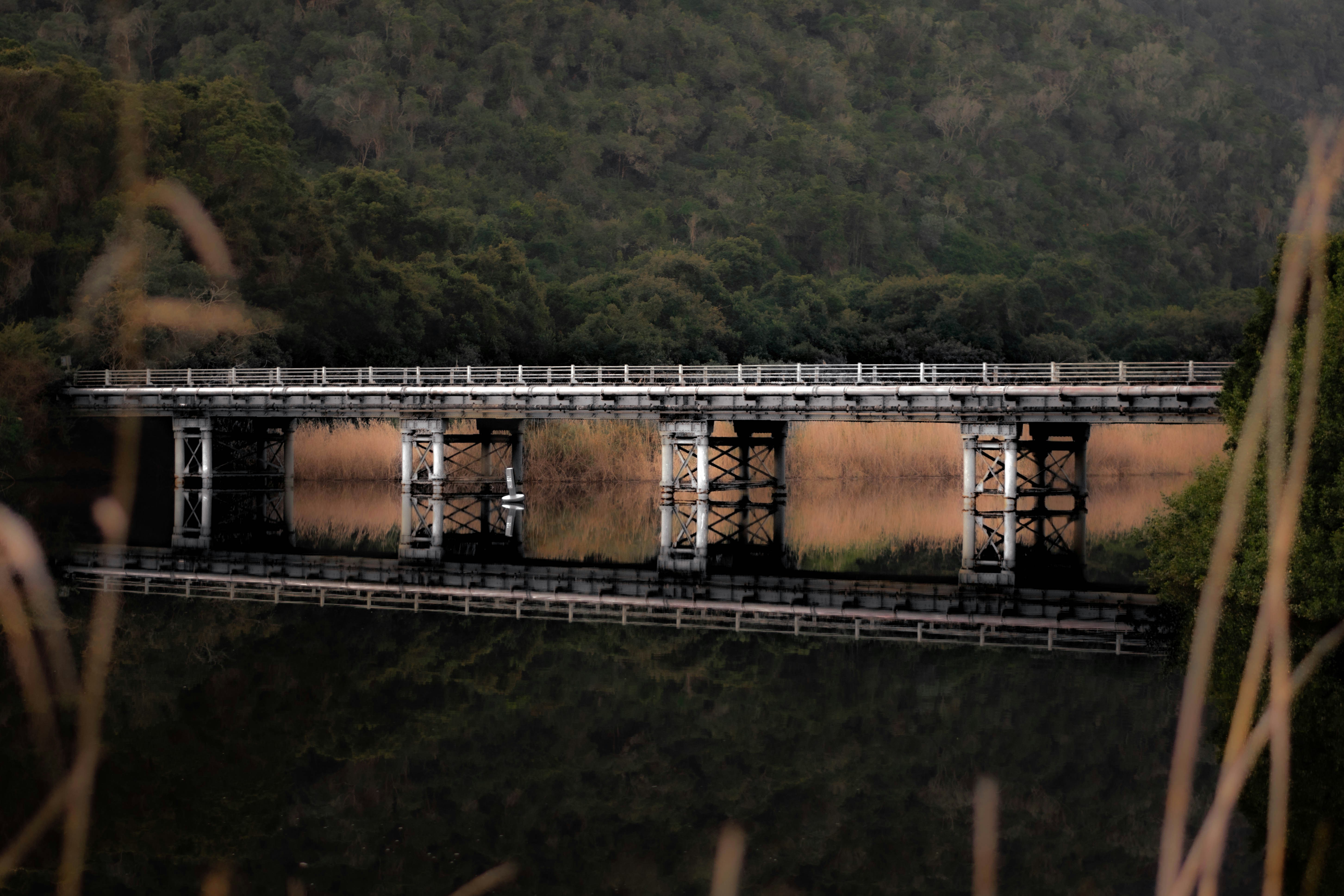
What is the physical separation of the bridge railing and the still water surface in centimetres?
1909

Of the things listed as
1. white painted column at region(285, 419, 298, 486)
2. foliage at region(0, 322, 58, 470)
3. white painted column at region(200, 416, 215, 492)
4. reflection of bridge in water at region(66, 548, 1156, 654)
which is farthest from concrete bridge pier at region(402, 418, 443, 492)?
reflection of bridge in water at region(66, 548, 1156, 654)

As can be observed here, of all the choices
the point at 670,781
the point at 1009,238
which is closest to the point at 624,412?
the point at 670,781

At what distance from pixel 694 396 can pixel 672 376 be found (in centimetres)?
333

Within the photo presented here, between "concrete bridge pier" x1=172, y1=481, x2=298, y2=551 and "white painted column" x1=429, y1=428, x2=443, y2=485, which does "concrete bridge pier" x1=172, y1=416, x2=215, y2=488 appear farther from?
"white painted column" x1=429, y1=428, x2=443, y2=485

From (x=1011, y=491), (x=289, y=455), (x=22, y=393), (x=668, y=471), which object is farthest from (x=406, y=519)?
(x=22, y=393)

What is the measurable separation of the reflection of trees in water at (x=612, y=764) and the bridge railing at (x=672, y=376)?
2018 centimetres

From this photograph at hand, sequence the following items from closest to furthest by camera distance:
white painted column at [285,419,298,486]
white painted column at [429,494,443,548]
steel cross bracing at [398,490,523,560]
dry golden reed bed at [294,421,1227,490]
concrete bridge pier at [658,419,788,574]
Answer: concrete bridge pier at [658,419,788,574]
steel cross bracing at [398,490,523,560]
white painted column at [429,494,443,548]
white painted column at [285,419,298,486]
dry golden reed bed at [294,421,1227,490]

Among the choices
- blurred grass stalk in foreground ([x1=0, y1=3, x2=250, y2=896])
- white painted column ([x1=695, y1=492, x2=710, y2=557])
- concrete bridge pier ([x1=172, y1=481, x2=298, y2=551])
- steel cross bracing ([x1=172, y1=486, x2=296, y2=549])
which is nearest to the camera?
blurred grass stalk in foreground ([x1=0, y1=3, x2=250, y2=896])

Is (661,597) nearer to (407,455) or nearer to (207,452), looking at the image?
(407,455)

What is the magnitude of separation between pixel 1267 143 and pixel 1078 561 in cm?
10887

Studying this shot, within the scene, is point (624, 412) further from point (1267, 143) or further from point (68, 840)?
point (1267, 143)

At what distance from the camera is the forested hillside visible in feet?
208

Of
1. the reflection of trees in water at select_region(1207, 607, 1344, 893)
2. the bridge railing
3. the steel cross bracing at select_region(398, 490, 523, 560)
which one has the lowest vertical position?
the reflection of trees in water at select_region(1207, 607, 1344, 893)

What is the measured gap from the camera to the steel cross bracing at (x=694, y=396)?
3653cm
